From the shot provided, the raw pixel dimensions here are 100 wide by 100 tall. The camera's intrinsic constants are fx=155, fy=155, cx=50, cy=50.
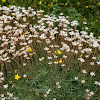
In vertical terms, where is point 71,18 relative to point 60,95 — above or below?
above

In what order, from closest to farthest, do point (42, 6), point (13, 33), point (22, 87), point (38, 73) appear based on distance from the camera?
point (22, 87)
point (38, 73)
point (13, 33)
point (42, 6)

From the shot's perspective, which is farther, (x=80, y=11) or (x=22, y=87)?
(x=80, y=11)

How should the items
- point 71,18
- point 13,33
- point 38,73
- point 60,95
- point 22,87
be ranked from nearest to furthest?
point 60,95 → point 22,87 → point 38,73 → point 13,33 → point 71,18

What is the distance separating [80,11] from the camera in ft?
13.3

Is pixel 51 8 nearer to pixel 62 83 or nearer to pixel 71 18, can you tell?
pixel 71 18

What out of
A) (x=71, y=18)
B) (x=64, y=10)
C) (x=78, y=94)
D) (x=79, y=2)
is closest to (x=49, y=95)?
(x=78, y=94)

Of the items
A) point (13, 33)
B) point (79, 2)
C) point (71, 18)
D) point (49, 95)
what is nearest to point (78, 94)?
point (49, 95)

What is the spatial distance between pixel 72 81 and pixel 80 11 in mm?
2267

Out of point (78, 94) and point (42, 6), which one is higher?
point (42, 6)

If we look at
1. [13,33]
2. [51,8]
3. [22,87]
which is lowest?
[22,87]

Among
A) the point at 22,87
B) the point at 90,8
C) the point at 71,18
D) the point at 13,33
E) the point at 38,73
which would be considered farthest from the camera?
the point at 90,8

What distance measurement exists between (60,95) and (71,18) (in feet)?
6.75

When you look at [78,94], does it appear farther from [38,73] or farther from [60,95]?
[38,73]

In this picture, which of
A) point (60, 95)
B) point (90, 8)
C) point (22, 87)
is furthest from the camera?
point (90, 8)
